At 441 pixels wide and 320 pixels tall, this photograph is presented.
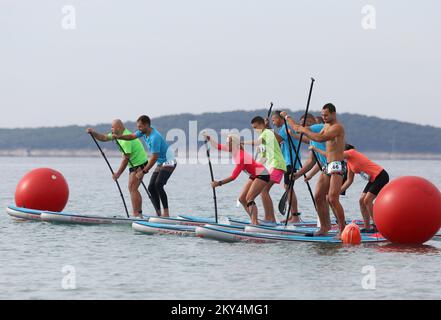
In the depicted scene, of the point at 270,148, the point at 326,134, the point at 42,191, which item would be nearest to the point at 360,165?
the point at 270,148

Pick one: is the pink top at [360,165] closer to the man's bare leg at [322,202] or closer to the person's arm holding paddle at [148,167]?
the man's bare leg at [322,202]

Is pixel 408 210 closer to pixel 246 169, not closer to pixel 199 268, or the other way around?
pixel 246 169

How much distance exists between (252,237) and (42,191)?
7051 mm

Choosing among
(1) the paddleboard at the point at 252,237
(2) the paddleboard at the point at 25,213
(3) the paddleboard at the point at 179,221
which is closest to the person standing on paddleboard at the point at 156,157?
(3) the paddleboard at the point at 179,221

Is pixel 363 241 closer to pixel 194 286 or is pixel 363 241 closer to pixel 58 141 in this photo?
pixel 194 286

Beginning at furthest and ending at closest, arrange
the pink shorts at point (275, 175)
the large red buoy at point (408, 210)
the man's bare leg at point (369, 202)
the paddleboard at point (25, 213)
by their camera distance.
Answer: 1. the paddleboard at point (25, 213)
2. the pink shorts at point (275, 175)
3. the man's bare leg at point (369, 202)
4. the large red buoy at point (408, 210)

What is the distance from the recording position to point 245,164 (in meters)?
19.3

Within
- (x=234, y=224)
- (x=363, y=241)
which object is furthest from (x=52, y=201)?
(x=363, y=241)

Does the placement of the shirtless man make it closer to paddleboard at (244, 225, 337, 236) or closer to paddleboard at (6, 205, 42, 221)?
paddleboard at (244, 225, 337, 236)

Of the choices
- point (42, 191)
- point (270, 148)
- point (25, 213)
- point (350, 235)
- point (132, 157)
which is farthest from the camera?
point (42, 191)

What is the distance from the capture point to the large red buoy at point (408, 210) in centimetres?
1722

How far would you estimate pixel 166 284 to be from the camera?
1422cm

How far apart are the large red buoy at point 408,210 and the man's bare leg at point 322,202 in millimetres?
947

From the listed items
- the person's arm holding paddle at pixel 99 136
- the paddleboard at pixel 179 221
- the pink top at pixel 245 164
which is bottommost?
the paddleboard at pixel 179 221
